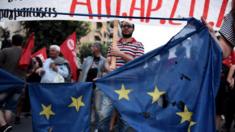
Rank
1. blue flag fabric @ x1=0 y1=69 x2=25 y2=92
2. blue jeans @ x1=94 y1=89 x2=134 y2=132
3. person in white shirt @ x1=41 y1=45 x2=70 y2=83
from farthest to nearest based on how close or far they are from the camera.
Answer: person in white shirt @ x1=41 y1=45 x2=70 y2=83, blue jeans @ x1=94 y1=89 x2=134 y2=132, blue flag fabric @ x1=0 y1=69 x2=25 y2=92

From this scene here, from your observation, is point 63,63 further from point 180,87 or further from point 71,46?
point 180,87

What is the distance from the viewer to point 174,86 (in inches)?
210

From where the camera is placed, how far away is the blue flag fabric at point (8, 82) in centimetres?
581

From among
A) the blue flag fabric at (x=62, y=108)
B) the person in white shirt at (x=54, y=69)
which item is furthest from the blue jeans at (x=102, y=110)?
the person in white shirt at (x=54, y=69)

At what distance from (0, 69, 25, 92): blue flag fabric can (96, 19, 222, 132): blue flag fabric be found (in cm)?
94

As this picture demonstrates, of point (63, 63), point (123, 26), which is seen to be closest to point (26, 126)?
point (63, 63)

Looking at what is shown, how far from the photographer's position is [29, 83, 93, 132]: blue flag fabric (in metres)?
5.84

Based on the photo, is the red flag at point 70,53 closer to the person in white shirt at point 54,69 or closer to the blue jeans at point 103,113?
the person in white shirt at point 54,69

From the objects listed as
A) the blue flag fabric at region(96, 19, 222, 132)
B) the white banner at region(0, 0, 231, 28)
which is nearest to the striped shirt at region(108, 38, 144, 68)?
the white banner at region(0, 0, 231, 28)

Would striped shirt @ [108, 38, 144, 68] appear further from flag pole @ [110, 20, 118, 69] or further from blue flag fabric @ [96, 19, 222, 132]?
blue flag fabric @ [96, 19, 222, 132]

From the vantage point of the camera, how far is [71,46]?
42.4 ft

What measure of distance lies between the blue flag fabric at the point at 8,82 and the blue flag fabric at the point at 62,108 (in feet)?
0.62

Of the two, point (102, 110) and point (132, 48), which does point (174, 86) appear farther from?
point (132, 48)

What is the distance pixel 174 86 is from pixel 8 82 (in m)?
1.70
